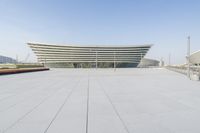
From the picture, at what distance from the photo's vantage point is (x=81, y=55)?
89250 millimetres

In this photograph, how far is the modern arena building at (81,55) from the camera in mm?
88062

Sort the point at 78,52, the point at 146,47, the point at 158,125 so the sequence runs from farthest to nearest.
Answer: the point at 146,47 → the point at 78,52 → the point at 158,125

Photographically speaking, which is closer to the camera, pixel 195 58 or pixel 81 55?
pixel 195 58

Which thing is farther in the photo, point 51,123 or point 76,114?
point 76,114

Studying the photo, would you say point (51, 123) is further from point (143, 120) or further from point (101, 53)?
point (101, 53)

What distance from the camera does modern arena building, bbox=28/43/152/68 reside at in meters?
88.1

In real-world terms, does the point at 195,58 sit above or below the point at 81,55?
below

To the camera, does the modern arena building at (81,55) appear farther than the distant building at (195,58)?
Yes

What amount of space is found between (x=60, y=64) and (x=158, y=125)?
91.7 metres

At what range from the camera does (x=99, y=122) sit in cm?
339

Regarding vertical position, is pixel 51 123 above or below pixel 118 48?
below

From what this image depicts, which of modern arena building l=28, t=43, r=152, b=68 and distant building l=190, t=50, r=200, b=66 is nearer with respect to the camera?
distant building l=190, t=50, r=200, b=66

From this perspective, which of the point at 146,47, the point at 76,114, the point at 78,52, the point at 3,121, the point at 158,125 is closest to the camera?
the point at 158,125

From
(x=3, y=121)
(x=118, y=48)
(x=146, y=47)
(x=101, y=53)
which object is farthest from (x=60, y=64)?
(x=3, y=121)
